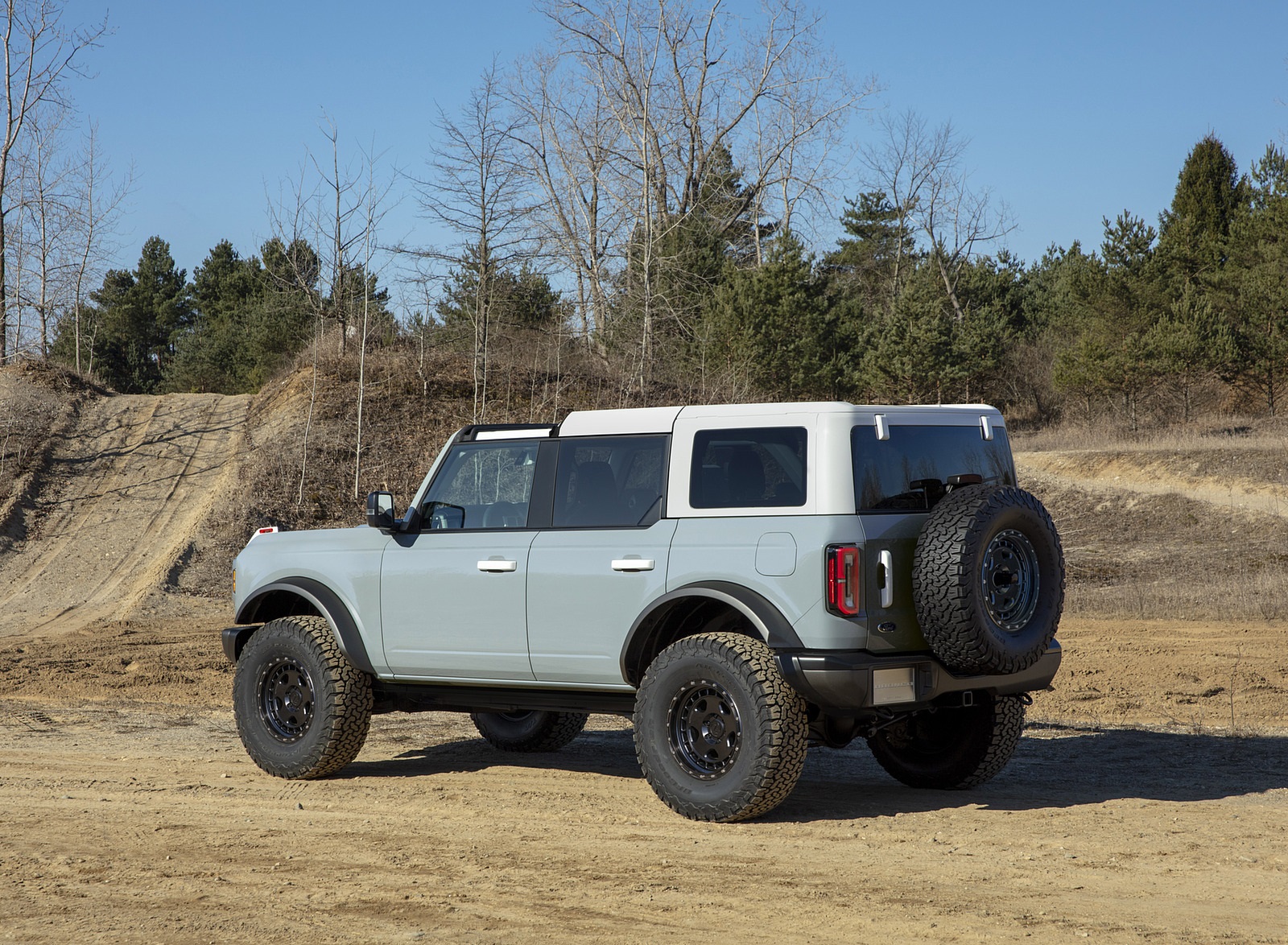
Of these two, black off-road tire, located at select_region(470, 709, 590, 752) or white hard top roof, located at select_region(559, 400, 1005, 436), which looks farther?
black off-road tire, located at select_region(470, 709, 590, 752)

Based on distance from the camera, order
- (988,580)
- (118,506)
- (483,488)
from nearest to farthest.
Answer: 1. (988,580)
2. (483,488)
3. (118,506)

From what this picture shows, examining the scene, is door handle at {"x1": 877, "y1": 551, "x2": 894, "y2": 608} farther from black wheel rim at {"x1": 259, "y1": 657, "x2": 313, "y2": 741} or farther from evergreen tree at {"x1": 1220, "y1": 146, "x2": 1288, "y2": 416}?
Result: evergreen tree at {"x1": 1220, "y1": 146, "x2": 1288, "y2": 416}

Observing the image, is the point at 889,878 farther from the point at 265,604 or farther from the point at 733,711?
the point at 265,604

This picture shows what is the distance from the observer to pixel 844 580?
627 cm

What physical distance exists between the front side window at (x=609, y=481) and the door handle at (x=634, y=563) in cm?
23

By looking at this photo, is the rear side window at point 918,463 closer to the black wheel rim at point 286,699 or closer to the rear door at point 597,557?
the rear door at point 597,557

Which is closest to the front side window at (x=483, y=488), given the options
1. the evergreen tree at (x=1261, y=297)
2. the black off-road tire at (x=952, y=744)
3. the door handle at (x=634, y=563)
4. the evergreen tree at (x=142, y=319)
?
the door handle at (x=634, y=563)

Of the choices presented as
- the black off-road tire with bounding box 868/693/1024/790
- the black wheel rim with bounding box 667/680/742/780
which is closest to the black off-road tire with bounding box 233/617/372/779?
the black wheel rim with bounding box 667/680/742/780

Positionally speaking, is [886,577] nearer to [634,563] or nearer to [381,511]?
[634,563]

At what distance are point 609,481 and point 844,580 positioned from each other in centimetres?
170

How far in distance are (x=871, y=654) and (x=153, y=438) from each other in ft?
90.2

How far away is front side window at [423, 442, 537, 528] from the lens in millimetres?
7680

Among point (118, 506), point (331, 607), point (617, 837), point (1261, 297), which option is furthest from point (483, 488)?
point (1261, 297)

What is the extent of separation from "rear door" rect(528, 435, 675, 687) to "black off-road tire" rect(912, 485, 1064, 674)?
1455mm
